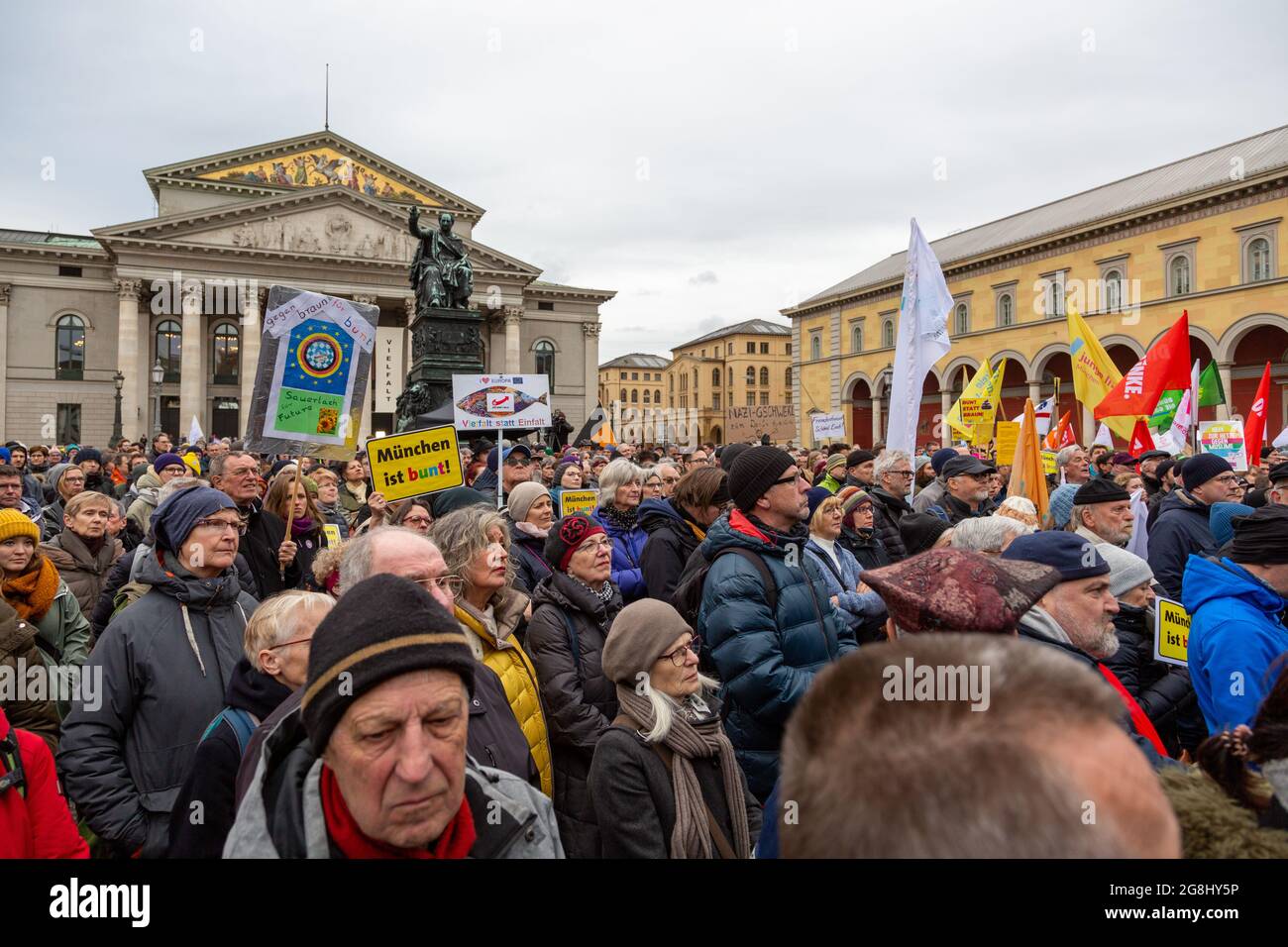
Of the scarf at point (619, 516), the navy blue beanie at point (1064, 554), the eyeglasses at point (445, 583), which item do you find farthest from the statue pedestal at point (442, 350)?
the navy blue beanie at point (1064, 554)

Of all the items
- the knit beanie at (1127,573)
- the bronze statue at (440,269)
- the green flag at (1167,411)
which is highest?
the bronze statue at (440,269)

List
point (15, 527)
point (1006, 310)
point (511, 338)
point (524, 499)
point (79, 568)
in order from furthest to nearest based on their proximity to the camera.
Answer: point (511, 338) → point (1006, 310) → point (79, 568) → point (524, 499) → point (15, 527)

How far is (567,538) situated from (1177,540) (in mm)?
4523

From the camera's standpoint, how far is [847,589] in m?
5.03

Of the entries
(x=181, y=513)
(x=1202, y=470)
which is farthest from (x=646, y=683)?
(x=1202, y=470)

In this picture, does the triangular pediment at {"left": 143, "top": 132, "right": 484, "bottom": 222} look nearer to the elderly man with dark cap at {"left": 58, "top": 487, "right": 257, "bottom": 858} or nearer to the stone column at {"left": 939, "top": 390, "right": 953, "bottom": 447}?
the stone column at {"left": 939, "top": 390, "right": 953, "bottom": 447}

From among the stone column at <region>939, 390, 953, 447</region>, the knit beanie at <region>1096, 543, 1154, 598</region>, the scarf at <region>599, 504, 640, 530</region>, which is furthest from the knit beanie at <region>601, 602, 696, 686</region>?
the stone column at <region>939, 390, 953, 447</region>

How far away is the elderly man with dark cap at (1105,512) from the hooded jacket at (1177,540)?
1152 mm

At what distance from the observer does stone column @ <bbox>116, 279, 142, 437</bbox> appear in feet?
147

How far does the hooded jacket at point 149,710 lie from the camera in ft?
9.50

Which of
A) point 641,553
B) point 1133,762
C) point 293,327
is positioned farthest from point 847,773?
point 293,327

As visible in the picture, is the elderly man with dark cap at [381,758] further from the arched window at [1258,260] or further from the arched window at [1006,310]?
the arched window at [1006,310]

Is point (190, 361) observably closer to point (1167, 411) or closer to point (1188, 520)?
point (1167, 411)

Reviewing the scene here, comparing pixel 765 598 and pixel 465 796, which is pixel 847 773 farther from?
pixel 765 598
